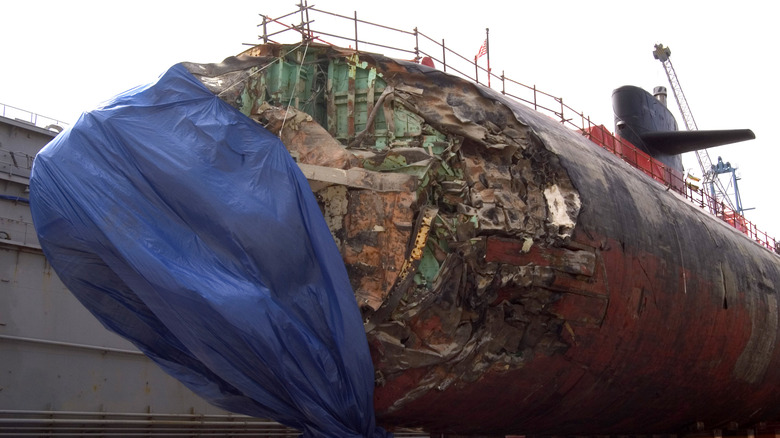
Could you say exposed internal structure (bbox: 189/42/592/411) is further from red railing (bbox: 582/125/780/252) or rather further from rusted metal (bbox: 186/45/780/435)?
red railing (bbox: 582/125/780/252)

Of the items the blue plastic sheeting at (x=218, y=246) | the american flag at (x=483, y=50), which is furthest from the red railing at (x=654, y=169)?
the blue plastic sheeting at (x=218, y=246)

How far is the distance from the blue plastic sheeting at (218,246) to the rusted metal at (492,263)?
0.54 metres

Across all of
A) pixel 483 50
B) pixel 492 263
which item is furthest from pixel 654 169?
pixel 492 263

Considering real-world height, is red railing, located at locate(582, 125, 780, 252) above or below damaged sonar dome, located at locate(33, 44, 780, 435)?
above

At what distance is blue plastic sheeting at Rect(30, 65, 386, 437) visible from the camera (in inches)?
252

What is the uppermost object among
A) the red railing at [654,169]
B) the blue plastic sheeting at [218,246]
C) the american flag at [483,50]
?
the american flag at [483,50]

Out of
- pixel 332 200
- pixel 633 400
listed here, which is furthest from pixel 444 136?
pixel 633 400

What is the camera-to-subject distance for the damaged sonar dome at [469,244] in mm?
7430

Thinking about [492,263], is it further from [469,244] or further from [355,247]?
[355,247]

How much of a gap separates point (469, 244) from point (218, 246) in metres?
2.55

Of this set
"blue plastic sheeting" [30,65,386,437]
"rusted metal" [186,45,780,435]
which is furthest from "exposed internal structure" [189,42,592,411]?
"blue plastic sheeting" [30,65,386,437]

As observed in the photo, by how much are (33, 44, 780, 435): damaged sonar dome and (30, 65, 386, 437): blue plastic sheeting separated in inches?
20.0

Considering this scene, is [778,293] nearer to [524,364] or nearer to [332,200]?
[524,364]

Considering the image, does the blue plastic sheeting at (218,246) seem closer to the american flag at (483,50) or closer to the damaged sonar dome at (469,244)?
the damaged sonar dome at (469,244)
